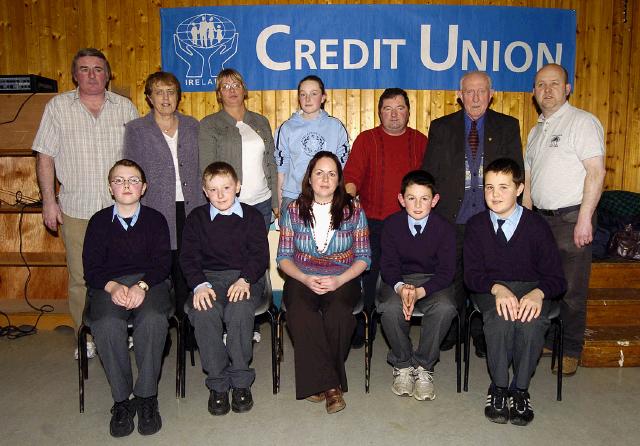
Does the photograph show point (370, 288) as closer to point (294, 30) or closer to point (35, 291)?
point (294, 30)

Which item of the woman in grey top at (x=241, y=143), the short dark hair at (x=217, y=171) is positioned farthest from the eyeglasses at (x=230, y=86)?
the short dark hair at (x=217, y=171)

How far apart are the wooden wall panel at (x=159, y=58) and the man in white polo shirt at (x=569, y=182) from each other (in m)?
1.50

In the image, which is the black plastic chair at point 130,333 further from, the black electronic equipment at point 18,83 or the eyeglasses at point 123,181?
the black electronic equipment at point 18,83

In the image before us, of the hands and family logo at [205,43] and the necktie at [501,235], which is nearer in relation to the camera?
the necktie at [501,235]

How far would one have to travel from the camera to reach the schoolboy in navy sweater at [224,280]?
2.65 m

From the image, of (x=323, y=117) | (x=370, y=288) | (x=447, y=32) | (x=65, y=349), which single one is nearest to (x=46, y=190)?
(x=65, y=349)

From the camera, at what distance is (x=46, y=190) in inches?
129

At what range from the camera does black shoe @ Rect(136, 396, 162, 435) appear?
244 centimetres

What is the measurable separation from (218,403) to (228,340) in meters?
0.33

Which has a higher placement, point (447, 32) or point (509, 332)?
point (447, 32)

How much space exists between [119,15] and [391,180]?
9.81ft

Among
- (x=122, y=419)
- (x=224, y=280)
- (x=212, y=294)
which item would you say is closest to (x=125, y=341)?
(x=122, y=419)

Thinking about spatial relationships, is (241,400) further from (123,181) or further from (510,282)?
(510,282)

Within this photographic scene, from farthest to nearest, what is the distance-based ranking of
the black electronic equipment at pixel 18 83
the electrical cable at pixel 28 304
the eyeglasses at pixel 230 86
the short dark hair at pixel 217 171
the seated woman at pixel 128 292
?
1. the black electronic equipment at pixel 18 83
2. the electrical cable at pixel 28 304
3. the eyeglasses at pixel 230 86
4. the short dark hair at pixel 217 171
5. the seated woman at pixel 128 292
